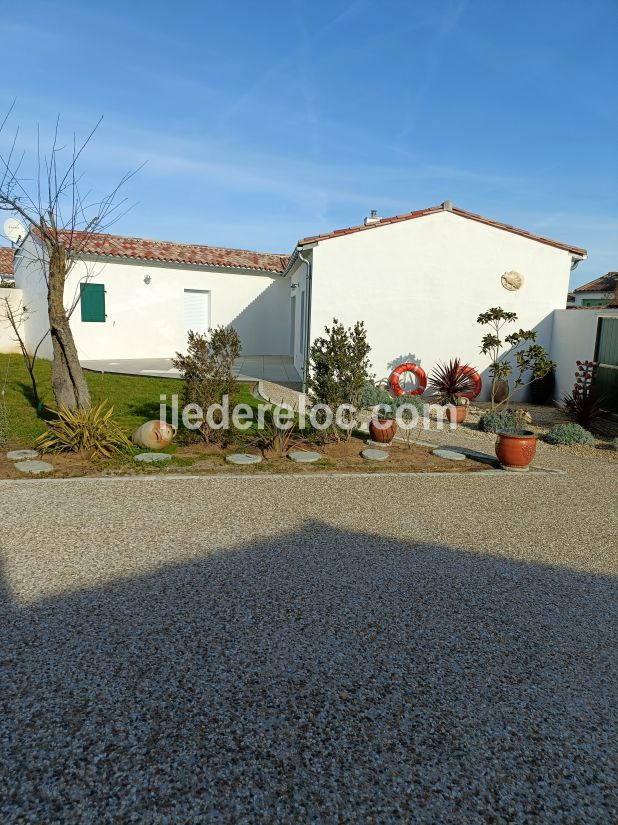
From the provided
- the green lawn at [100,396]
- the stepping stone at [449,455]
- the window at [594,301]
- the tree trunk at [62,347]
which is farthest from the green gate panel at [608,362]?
the window at [594,301]

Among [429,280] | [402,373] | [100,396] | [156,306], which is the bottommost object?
[100,396]

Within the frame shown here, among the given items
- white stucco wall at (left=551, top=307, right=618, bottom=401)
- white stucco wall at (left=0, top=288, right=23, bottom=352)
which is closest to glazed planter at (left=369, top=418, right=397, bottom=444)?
white stucco wall at (left=551, top=307, right=618, bottom=401)

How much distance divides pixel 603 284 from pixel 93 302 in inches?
978

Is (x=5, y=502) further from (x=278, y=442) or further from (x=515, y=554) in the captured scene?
(x=515, y=554)

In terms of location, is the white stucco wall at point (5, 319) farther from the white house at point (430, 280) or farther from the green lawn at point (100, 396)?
the white house at point (430, 280)

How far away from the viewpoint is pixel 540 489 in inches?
273

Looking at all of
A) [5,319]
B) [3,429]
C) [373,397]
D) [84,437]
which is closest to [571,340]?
[373,397]

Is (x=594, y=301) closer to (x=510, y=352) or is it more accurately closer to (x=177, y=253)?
(x=510, y=352)

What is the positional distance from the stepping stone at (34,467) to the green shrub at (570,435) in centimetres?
741

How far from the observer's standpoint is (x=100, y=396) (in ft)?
36.6

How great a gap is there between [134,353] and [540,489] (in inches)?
560

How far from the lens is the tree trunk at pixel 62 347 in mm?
8156

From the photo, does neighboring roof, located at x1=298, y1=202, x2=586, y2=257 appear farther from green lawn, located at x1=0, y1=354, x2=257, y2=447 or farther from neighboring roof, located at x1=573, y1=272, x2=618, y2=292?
neighboring roof, located at x1=573, y1=272, x2=618, y2=292

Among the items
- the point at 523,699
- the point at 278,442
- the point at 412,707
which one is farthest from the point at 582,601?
the point at 278,442
